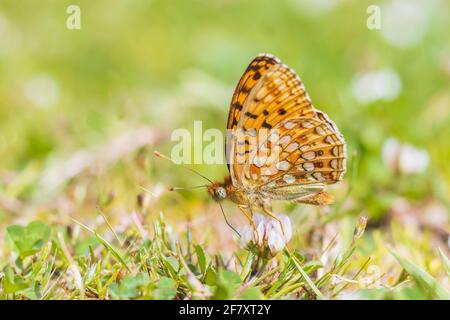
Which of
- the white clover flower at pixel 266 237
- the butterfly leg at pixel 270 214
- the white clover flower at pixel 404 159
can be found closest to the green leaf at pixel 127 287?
the white clover flower at pixel 266 237

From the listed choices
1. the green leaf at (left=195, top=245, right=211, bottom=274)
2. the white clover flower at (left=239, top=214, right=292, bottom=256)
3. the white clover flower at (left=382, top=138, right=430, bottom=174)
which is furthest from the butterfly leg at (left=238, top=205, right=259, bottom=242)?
the white clover flower at (left=382, top=138, right=430, bottom=174)

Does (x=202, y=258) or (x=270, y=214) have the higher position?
(x=270, y=214)

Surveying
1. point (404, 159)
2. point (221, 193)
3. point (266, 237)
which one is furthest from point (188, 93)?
point (266, 237)

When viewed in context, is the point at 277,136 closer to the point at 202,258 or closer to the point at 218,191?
the point at 218,191

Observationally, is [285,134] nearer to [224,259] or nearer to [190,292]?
[224,259]

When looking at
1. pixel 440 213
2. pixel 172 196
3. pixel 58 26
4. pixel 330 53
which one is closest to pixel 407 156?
pixel 440 213

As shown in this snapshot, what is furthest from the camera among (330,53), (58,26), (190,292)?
(58,26)
